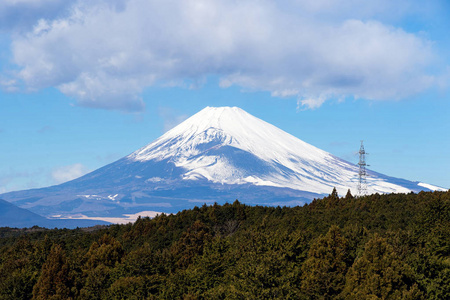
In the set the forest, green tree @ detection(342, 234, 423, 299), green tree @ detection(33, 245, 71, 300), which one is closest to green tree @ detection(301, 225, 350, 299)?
the forest

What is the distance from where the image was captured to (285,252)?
72.3m

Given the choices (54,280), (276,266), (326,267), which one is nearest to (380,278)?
(326,267)

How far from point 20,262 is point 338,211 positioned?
62679 mm

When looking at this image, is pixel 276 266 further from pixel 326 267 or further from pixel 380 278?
pixel 380 278

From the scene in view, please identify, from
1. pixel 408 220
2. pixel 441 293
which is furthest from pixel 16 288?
pixel 408 220

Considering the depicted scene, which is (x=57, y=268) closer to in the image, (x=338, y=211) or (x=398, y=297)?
(x=398, y=297)

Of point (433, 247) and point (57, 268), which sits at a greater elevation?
point (433, 247)

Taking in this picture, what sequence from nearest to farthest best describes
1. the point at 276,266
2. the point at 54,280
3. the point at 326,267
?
the point at 276,266
the point at 326,267
the point at 54,280

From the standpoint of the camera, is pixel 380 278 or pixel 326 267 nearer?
pixel 380 278

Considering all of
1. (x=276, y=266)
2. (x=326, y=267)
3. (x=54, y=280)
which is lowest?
(x=54, y=280)

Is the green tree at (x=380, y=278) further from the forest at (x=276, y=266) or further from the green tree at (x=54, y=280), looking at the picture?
the green tree at (x=54, y=280)

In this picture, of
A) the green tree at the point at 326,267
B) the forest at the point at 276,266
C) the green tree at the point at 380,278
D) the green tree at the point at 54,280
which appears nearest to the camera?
the green tree at the point at 380,278

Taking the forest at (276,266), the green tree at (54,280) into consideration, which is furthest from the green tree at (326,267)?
the green tree at (54,280)

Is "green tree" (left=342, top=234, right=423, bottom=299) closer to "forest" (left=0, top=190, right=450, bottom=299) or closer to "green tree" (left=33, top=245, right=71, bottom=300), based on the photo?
"forest" (left=0, top=190, right=450, bottom=299)
